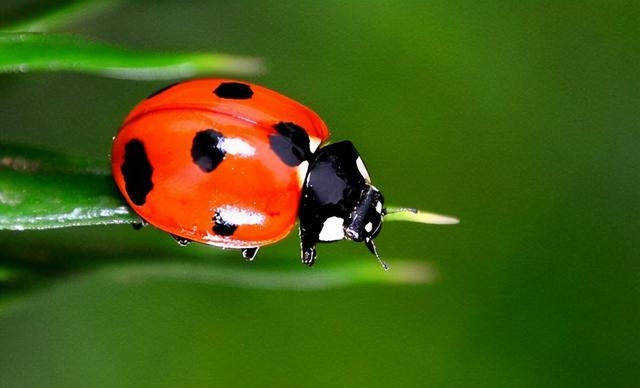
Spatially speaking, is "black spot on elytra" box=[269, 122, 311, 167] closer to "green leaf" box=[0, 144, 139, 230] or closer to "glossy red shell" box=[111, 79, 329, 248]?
"glossy red shell" box=[111, 79, 329, 248]

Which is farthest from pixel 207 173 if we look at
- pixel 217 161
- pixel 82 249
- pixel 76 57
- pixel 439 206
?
pixel 439 206

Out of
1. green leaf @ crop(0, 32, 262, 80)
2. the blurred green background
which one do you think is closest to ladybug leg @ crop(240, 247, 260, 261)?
green leaf @ crop(0, 32, 262, 80)

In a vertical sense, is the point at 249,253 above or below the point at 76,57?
below

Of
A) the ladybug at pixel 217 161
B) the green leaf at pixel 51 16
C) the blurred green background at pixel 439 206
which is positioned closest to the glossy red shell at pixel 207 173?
the ladybug at pixel 217 161

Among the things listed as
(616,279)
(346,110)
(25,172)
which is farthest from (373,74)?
(25,172)

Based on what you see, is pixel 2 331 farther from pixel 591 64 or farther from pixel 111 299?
pixel 591 64

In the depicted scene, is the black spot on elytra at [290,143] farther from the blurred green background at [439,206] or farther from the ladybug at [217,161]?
the blurred green background at [439,206]

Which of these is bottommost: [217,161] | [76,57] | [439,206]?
[439,206]

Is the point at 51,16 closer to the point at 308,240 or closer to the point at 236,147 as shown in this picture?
the point at 236,147
